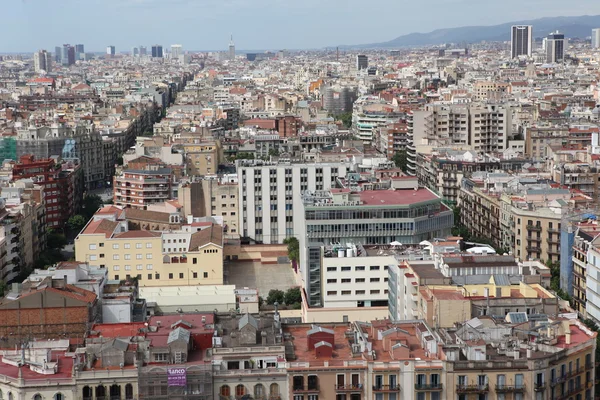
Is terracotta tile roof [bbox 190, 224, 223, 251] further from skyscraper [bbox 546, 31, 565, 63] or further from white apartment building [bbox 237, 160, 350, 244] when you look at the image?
skyscraper [bbox 546, 31, 565, 63]

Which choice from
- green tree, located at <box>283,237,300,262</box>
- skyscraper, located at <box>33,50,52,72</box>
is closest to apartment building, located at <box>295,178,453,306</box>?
green tree, located at <box>283,237,300,262</box>

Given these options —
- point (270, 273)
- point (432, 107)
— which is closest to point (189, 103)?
point (432, 107)

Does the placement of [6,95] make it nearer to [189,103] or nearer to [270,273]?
[189,103]

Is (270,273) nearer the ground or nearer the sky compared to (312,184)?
nearer the ground

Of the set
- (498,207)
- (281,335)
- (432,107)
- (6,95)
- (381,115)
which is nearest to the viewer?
(281,335)

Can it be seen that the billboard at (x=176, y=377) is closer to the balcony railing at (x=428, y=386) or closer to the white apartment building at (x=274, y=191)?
the balcony railing at (x=428, y=386)

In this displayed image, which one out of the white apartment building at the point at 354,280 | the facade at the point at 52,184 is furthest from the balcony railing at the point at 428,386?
the facade at the point at 52,184
